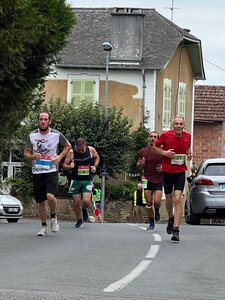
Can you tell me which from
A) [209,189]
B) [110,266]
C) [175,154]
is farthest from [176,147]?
[209,189]

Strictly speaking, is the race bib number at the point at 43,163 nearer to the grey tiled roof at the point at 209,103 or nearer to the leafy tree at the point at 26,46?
the leafy tree at the point at 26,46

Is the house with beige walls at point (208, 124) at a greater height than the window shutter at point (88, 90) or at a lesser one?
lesser

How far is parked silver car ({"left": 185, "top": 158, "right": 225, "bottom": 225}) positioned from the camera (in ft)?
79.2

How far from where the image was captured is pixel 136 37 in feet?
151

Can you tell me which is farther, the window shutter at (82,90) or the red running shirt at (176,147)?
the window shutter at (82,90)

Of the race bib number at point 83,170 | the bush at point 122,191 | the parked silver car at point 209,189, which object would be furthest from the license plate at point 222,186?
the bush at point 122,191

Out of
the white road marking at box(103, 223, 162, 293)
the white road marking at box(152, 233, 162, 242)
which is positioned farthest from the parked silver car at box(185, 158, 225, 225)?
the white road marking at box(103, 223, 162, 293)

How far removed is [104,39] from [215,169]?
23703 mm

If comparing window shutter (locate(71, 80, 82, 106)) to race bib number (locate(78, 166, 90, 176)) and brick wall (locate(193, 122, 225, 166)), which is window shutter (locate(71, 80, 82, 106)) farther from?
race bib number (locate(78, 166, 90, 176))

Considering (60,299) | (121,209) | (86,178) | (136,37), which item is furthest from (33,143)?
(136,37)

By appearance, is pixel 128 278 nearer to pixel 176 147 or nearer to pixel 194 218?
pixel 176 147

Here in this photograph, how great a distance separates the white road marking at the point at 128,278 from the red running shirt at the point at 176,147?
11.3ft

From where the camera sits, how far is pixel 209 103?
188 feet

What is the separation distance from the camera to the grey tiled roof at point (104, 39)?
150ft
